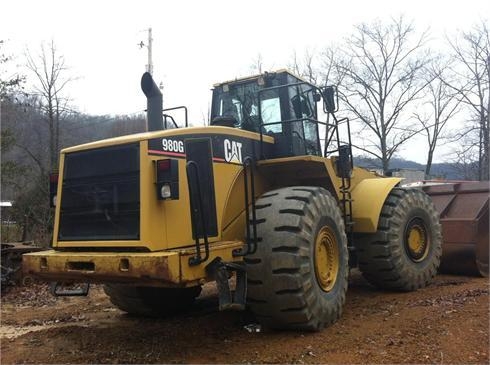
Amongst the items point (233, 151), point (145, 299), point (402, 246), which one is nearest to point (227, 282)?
point (233, 151)

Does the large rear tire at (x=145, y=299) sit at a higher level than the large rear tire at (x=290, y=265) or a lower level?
lower

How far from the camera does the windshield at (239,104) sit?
7.18m

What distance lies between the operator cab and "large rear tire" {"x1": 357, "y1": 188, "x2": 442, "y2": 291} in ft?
4.69

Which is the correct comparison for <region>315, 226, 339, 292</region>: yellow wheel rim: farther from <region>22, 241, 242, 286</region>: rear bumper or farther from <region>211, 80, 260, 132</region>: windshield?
<region>211, 80, 260, 132</region>: windshield

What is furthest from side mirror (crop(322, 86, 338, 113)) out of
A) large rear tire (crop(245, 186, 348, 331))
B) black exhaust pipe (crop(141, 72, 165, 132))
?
black exhaust pipe (crop(141, 72, 165, 132))

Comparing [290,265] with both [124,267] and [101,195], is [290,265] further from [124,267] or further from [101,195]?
[101,195]

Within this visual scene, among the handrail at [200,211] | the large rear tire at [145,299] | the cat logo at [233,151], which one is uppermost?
the cat logo at [233,151]

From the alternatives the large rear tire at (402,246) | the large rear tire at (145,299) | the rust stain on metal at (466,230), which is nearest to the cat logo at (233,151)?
the large rear tire at (145,299)

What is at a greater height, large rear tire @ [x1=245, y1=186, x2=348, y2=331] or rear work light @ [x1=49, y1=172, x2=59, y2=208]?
rear work light @ [x1=49, y1=172, x2=59, y2=208]

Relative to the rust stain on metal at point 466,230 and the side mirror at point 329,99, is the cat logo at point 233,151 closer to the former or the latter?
Result: the side mirror at point 329,99

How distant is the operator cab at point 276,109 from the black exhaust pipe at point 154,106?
3.17 feet

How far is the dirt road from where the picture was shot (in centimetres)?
486

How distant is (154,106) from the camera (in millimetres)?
6012

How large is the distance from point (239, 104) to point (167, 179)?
8.87 ft
